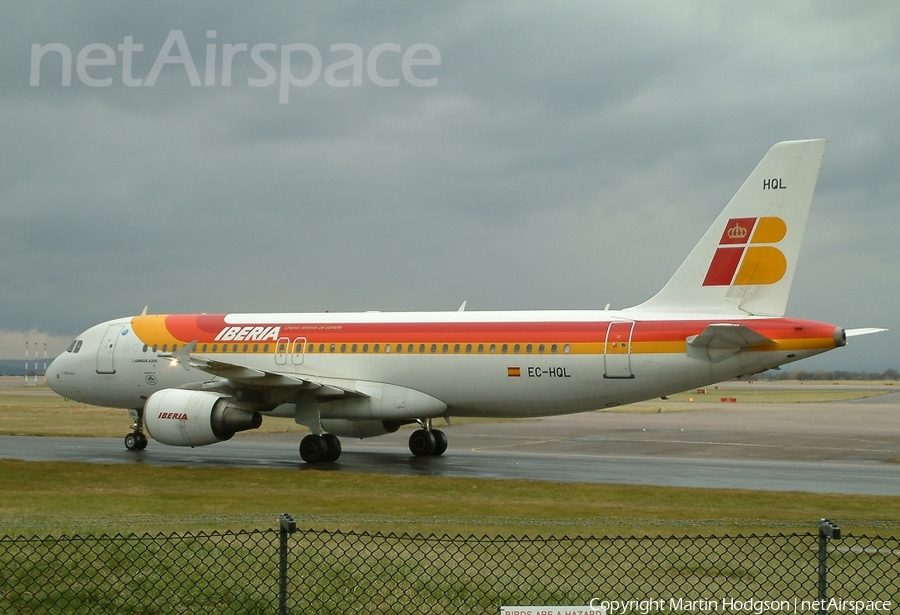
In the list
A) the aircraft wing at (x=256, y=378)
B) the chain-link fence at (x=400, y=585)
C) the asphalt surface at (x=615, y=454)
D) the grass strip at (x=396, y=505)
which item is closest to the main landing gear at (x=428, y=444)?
the asphalt surface at (x=615, y=454)

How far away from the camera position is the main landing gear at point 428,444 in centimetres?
2723

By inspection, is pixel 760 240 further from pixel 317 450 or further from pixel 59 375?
pixel 59 375

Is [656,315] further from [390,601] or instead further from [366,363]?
[390,601]

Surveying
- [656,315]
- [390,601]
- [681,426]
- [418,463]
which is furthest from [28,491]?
[681,426]

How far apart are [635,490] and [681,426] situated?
22.0 meters

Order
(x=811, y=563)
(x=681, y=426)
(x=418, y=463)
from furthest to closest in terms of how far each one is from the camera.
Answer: (x=681, y=426)
(x=418, y=463)
(x=811, y=563)

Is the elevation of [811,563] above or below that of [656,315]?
below

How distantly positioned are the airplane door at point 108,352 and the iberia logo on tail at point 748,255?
17.7m

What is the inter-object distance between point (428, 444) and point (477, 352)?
407cm

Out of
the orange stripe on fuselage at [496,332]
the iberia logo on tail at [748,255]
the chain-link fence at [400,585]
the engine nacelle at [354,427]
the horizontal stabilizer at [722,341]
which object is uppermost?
the iberia logo on tail at [748,255]

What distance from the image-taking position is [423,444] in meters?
27.3

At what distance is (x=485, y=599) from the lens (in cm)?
850

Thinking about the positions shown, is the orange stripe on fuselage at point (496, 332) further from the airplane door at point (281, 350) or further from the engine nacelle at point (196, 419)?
the engine nacelle at point (196, 419)

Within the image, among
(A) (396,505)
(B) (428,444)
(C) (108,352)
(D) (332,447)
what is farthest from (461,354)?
(C) (108,352)
